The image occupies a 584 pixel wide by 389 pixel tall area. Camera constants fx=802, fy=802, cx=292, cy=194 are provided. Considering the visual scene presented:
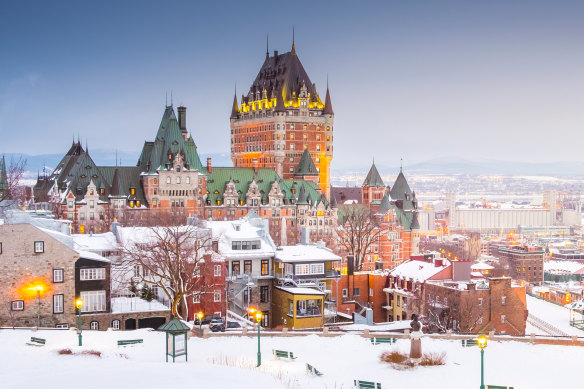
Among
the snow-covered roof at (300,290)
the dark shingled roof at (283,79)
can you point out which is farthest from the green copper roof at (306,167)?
the snow-covered roof at (300,290)

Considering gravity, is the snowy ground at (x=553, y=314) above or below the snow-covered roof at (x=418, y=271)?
below

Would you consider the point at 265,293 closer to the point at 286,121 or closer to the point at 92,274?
the point at 92,274

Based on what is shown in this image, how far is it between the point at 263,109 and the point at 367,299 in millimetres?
92226

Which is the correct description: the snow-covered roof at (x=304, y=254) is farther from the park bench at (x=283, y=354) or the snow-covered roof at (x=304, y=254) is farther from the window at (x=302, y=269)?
the park bench at (x=283, y=354)

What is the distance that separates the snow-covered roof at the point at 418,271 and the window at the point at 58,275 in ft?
101

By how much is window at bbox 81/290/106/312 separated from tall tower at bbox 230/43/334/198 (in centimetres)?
10366

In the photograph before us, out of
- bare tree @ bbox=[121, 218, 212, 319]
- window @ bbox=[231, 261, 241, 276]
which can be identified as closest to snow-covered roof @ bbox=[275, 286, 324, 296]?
window @ bbox=[231, 261, 241, 276]

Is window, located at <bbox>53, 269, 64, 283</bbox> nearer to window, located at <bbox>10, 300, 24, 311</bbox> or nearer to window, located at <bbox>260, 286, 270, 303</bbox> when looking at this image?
window, located at <bbox>10, 300, 24, 311</bbox>

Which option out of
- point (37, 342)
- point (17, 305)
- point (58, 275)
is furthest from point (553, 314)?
point (37, 342)

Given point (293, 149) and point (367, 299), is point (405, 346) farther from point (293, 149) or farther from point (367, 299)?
point (293, 149)

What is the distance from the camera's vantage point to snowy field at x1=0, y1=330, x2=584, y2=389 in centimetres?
3120

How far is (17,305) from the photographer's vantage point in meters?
48.8

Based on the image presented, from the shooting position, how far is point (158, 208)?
122250mm

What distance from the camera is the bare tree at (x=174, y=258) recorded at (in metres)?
51.8
